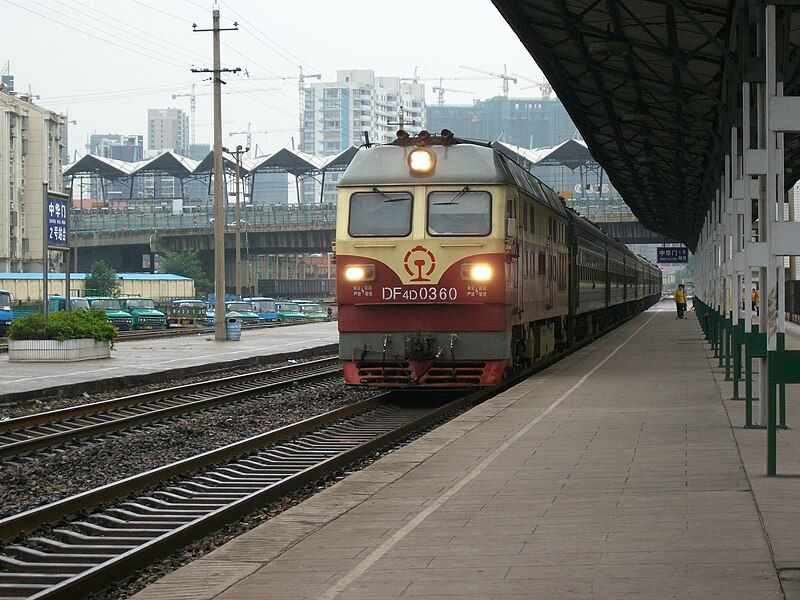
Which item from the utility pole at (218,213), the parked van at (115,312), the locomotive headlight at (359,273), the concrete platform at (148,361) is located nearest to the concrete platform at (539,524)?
the locomotive headlight at (359,273)

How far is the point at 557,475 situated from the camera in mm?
9758

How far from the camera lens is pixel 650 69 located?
21.3 metres

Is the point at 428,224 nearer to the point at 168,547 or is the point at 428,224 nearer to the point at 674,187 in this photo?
the point at 168,547

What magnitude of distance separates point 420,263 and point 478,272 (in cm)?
82

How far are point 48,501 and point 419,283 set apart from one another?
7940 millimetres

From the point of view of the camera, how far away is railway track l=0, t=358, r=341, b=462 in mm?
13836

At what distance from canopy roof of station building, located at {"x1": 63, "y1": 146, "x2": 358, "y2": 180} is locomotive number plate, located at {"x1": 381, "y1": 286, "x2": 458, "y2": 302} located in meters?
92.2

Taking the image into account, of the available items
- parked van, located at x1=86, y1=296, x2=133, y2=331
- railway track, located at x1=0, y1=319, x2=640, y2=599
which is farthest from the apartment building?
railway track, located at x1=0, y1=319, x2=640, y2=599

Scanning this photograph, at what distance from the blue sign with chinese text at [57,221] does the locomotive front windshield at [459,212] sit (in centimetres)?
1303

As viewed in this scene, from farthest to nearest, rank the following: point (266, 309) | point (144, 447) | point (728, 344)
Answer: point (266, 309) → point (728, 344) → point (144, 447)

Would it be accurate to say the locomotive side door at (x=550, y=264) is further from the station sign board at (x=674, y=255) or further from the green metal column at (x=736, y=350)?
the station sign board at (x=674, y=255)

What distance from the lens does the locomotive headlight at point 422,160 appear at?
17.7 m

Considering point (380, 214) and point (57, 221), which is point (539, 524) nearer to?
point (380, 214)

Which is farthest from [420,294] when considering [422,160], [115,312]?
[115,312]
